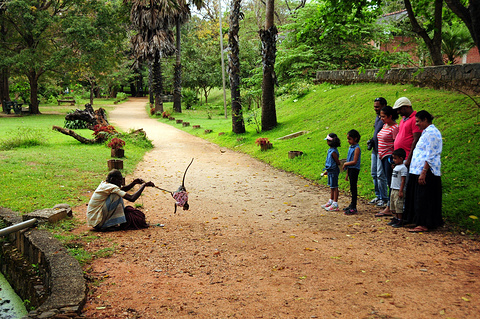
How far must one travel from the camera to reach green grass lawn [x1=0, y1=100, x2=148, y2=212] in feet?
26.3

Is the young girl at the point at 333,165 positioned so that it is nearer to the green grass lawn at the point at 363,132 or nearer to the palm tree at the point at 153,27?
the green grass lawn at the point at 363,132

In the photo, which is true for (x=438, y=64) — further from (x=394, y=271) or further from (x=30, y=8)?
(x=30, y=8)

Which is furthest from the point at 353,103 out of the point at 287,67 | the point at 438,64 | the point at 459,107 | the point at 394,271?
the point at 394,271

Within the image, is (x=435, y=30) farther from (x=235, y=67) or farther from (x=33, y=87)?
(x=33, y=87)

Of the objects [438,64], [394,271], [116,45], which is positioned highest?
[116,45]

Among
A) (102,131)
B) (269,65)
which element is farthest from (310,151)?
(102,131)

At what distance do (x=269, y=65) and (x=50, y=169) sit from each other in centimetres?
985

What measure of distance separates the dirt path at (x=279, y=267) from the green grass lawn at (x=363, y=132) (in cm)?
144

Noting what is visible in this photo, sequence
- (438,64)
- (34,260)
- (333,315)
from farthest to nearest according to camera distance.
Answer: (438,64)
(34,260)
(333,315)

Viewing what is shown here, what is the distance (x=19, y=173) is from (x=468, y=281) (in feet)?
32.2

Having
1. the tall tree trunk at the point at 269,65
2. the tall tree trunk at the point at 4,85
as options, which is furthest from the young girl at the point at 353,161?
the tall tree trunk at the point at 4,85

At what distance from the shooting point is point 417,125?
6.17 m

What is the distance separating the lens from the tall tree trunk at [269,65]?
53.8 ft

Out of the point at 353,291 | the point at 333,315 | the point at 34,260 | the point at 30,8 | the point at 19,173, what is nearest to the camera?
the point at 333,315
